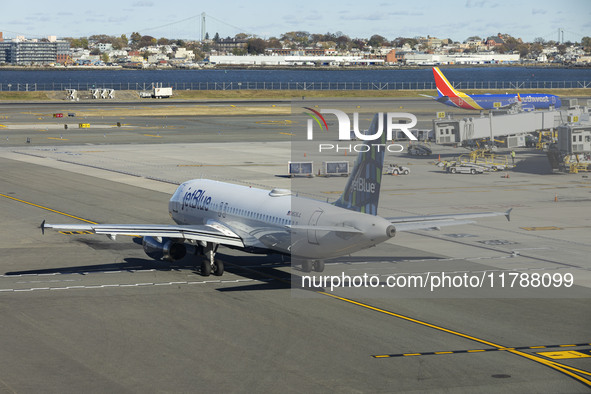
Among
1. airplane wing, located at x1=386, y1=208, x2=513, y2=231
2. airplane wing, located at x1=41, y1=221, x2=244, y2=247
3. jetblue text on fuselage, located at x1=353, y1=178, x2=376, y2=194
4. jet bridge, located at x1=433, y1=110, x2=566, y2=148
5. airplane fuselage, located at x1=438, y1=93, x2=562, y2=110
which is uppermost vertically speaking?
airplane fuselage, located at x1=438, y1=93, x2=562, y2=110

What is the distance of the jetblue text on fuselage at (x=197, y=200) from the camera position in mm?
52969

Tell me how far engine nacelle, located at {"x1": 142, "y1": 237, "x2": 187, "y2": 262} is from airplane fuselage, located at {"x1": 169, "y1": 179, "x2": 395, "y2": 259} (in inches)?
124

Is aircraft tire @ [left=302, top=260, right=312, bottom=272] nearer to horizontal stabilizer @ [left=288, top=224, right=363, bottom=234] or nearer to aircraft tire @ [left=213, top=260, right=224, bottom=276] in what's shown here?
horizontal stabilizer @ [left=288, top=224, right=363, bottom=234]

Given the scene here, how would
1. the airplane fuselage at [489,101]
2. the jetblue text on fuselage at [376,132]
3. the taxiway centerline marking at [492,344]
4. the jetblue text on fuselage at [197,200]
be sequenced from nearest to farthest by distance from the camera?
1. the taxiway centerline marking at [492,344]
2. the jetblue text on fuselage at [376,132]
3. the jetblue text on fuselage at [197,200]
4. the airplane fuselage at [489,101]

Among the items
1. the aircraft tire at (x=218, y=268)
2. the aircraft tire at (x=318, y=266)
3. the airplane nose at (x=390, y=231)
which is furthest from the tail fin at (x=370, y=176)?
the aircraft tire at (x=218, y=268)

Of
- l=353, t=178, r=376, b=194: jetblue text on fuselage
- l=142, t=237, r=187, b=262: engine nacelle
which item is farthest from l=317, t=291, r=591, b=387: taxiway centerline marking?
l=142, t=237, r=187, b=262: engine nacelle

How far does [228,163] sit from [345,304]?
66937mm

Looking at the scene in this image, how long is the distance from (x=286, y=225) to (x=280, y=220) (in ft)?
2.64

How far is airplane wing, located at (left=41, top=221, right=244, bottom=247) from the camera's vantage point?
4466 centimetres

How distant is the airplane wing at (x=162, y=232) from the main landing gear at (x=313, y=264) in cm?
416

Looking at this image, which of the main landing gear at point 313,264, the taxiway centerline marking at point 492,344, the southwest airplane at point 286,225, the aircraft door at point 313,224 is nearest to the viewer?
the taxiway centerline marking at point 492,344

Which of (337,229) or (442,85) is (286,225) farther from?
(442,85)

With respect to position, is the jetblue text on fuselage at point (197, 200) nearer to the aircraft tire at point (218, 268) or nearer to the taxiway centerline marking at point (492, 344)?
the aircraft tire at point (218, 268)

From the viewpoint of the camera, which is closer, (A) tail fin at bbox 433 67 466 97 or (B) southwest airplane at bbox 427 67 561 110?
(B) southwest airplane at bbox 427 67 561 110
